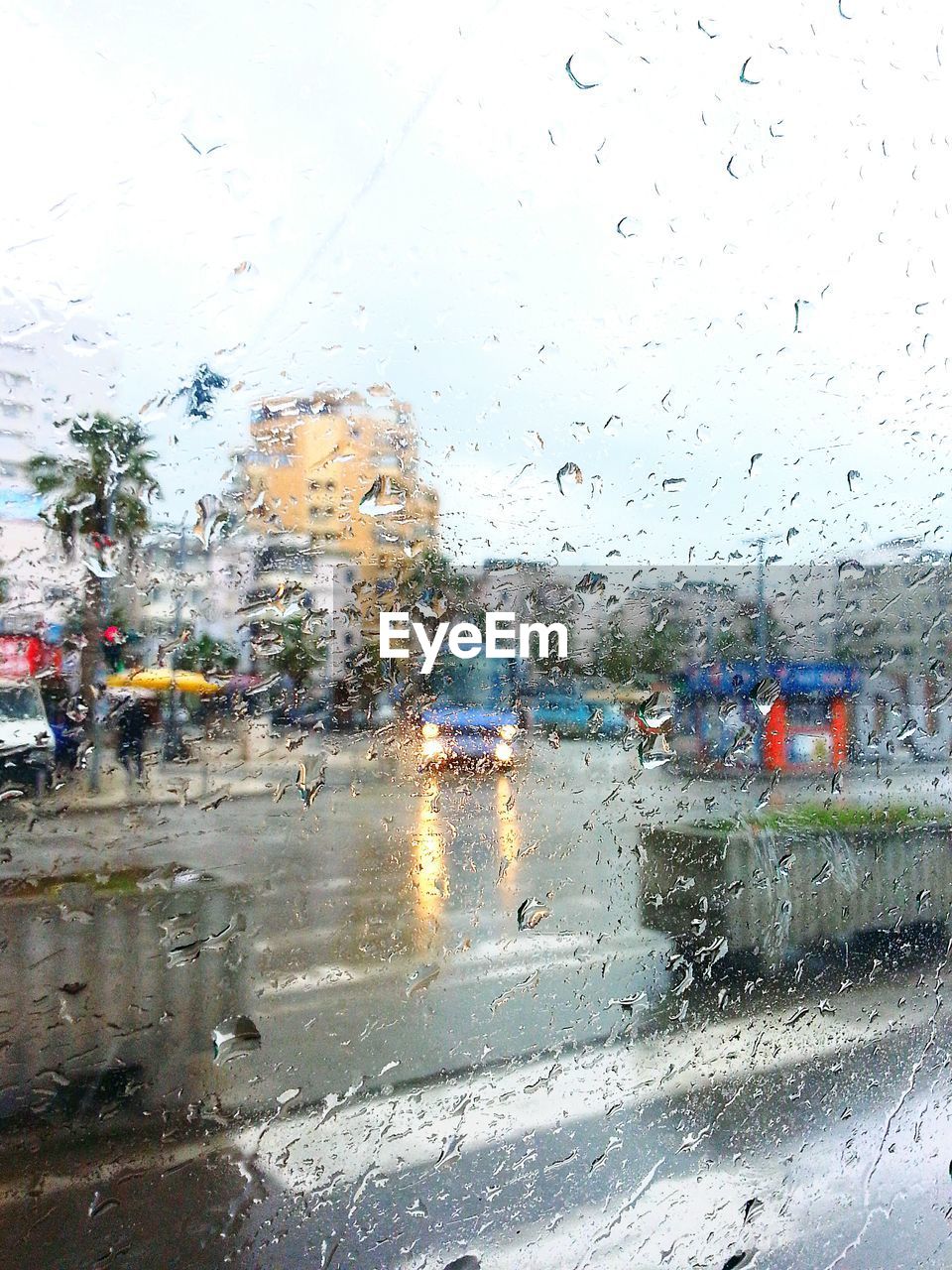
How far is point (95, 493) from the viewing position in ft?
4.43

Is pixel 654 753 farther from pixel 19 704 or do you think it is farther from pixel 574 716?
pixel 19 704

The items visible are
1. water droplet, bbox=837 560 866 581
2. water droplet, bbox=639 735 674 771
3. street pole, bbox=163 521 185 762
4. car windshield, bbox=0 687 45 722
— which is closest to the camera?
car windshield, bbox=0 687 45 722

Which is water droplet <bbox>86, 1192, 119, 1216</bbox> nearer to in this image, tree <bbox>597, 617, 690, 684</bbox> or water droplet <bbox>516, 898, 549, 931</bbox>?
water droplet <bbox>516, 898, 549, 931</bbox>

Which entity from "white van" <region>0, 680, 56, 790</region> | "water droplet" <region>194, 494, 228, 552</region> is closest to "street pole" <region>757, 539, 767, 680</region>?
"water droplet" <region>194, 494, 228, 552</region>

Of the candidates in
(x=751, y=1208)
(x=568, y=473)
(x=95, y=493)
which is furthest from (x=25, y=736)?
(x=751, y=1208)

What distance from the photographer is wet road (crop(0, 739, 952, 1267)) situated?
4.30ft

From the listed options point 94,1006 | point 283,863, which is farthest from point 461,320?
point 94,1006

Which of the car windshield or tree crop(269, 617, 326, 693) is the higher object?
tree crop(269, 617, 326, 693)

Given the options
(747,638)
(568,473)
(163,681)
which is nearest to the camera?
(163,681)

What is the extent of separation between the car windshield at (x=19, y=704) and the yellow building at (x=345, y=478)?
17.4 inches

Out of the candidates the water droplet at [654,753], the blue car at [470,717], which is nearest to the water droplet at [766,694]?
the water droplet at [654,753]

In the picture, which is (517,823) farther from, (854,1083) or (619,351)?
(854,1083)

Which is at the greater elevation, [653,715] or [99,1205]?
[653,715]

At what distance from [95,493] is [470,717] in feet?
2.49
